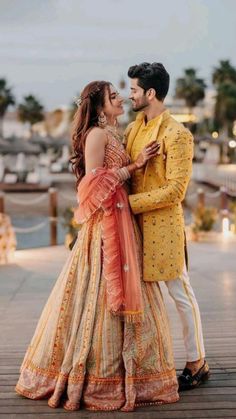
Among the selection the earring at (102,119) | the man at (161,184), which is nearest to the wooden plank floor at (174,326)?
the man at (161,184)

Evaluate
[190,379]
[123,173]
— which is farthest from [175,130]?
[190,379]

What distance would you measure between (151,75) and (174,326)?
230 centimetres

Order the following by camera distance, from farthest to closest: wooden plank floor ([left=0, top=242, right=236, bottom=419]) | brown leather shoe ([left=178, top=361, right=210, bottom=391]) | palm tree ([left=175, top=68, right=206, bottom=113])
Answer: palm tree ([left=175, top=68, right=206, bottom=113])
brown leather shoe ([left=178, top=361, right=210, bottom=391])
wooden plank floor ([left=0, top=242, right=236, bottom=419])

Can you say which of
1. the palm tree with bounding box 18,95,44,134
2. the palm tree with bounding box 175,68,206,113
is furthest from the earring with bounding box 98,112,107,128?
the palm tree with bounding box 18,95,44,134

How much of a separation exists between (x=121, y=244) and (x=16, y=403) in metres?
0.80

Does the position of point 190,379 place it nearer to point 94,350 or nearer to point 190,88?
point 94,350

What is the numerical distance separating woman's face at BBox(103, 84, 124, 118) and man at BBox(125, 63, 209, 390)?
0.07 metres

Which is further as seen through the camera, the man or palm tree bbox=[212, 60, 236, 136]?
palm tree bbox=[212, 60, 236, 136]

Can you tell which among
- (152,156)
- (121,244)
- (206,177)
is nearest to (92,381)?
(121,244)

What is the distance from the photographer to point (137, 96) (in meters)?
3.47

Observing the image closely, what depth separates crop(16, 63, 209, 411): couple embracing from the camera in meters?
3.36

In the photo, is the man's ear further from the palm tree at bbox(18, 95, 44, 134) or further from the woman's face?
the palm tree at bbox(18, 95, 44, 134)

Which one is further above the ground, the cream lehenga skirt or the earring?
the earring

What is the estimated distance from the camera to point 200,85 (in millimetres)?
63812
